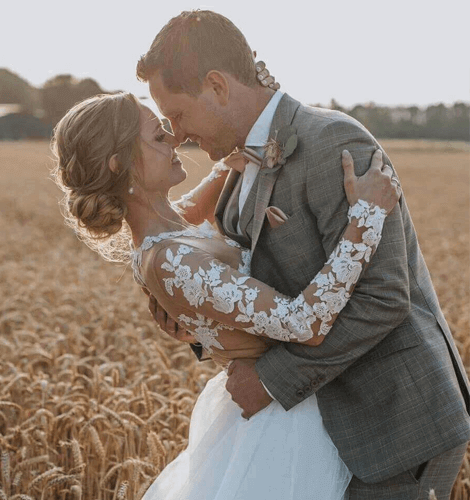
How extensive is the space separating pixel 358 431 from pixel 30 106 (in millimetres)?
103489

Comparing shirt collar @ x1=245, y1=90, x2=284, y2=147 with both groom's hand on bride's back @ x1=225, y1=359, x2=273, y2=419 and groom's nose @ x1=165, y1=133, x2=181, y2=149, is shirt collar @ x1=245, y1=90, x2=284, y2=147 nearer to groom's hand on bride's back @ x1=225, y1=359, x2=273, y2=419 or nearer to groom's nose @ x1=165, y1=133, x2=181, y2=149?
groom's nose @ x1=165, y1=133, x2=181, y2=149

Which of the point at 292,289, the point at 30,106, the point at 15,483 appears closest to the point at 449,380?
the point at 292,289

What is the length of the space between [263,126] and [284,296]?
2.04ft

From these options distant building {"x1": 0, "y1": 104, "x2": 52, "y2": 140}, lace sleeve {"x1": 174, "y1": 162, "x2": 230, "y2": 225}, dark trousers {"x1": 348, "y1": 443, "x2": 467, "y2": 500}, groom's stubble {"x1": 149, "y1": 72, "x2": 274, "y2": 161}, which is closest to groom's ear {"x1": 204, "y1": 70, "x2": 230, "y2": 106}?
groom's stubble {"x1": 149, "y1": 72, "x2": 274, "y2": 161}

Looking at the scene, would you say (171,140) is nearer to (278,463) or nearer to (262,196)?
(262,196)

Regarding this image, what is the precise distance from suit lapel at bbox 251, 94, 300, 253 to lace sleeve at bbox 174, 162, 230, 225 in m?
0.73

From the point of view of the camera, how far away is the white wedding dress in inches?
97.9

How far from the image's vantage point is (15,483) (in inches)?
133

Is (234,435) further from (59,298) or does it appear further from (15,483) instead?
(59,298)

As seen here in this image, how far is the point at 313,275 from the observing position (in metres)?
2.64

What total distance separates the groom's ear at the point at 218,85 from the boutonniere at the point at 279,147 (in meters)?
0.22

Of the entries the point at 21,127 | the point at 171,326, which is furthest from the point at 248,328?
Result: the point at 21,127

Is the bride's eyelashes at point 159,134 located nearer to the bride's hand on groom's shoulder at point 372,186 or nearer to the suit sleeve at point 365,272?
the suit sleeve at point 365,272

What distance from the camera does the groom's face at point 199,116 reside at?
2703 millimetres
